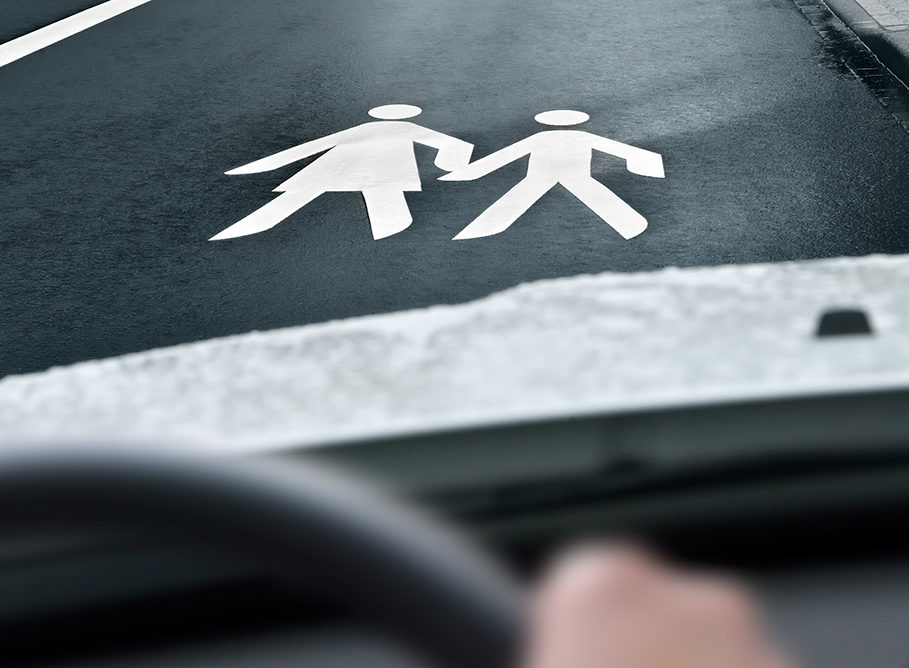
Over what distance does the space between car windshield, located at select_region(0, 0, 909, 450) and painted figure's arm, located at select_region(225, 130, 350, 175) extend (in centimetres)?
2

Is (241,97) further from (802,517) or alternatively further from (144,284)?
(802,517)

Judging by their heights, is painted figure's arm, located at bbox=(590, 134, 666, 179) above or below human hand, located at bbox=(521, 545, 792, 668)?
below

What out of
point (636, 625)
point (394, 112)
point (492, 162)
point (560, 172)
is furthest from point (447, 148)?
point (636, 625)

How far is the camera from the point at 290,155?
719cm

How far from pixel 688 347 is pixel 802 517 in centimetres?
28

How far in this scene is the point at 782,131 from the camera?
745cm

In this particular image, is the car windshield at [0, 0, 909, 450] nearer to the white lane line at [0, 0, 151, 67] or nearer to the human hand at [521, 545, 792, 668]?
the white lane line at [0, 0, 151, 67]

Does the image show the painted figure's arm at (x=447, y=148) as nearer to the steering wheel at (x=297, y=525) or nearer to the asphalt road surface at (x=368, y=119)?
the asphalt road surface at (x=368, y=119)

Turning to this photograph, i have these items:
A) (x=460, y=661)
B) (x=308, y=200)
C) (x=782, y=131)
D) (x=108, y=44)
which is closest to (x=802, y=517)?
(x=460, y=661)

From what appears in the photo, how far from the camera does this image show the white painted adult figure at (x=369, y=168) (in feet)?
20.5

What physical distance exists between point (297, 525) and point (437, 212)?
5.50 meters

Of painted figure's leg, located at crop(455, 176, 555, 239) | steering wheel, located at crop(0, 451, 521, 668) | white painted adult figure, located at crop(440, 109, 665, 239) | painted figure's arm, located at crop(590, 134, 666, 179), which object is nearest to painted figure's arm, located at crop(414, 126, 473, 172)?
white painted adult figure, located at crop(440, 109, 665, 239)

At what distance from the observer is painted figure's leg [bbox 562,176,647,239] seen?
6043 mm

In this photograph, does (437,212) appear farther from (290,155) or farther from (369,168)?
(290,155)
